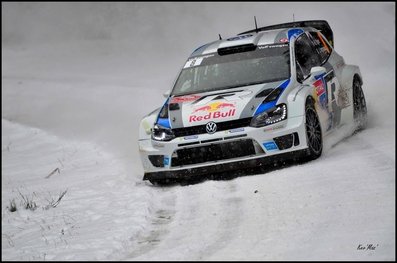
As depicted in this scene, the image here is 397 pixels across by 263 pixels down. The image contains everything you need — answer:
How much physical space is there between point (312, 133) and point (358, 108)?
2074 mm

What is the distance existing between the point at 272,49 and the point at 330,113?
3.53 feet

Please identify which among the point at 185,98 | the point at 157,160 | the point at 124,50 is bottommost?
the point at 124,50

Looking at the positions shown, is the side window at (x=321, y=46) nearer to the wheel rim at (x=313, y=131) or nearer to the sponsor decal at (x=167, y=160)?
the wheel rim at (x=313, y=131)

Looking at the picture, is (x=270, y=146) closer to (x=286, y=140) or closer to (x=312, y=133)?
(x=286, y=140)

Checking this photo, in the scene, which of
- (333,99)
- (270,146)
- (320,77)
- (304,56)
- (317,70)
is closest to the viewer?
(270,146)

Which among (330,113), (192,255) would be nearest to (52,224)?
(192,255)

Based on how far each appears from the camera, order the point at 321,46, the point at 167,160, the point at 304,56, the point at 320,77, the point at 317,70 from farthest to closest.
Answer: the point at 321,46 < the point at 304,56 < the point at 320,77 < the point at 317,70 < the point at 167,160

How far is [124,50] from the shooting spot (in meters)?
26.4

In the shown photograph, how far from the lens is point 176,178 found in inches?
348

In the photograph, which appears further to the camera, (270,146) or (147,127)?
(147,127)

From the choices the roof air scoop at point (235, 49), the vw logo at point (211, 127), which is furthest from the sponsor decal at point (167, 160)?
the roof air scoop at point (235, 49)

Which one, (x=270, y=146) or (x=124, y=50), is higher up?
(x=270, y=146)

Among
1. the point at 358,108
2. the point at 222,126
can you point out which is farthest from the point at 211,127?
the point at 358,108

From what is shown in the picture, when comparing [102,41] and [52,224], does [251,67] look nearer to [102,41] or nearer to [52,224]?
[52,224]
